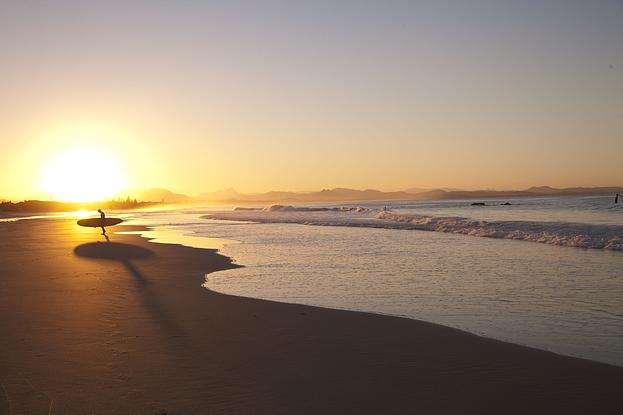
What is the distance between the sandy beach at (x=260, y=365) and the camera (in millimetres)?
5250

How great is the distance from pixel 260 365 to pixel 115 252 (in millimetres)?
16736

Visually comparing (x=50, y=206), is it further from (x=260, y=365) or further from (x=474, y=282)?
(x=260, y=365)

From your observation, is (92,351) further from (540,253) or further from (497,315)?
(540,253)

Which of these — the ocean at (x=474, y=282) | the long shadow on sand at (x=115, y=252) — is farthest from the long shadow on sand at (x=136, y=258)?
the ocean at (x=474, y=282)

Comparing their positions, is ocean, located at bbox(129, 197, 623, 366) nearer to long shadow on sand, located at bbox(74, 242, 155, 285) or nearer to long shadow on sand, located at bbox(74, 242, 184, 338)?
long shadow on sand, located at bbox(74, 242, 184, 338)

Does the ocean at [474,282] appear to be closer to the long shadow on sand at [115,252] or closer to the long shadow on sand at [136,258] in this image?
the long shadow on sand at [136,258]

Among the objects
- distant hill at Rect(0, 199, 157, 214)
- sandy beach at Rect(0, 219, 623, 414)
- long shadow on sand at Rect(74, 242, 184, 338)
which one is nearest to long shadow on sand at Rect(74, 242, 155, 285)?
long shadow on sand at Rect(74, 242, 184, 338)

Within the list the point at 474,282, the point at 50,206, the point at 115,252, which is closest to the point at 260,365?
the point at 474,282

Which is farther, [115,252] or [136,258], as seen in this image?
[115,252]

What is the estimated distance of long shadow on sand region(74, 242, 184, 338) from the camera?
870 cm

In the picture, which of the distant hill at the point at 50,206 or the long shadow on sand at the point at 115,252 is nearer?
the long shadow on sand at the point at 115,252

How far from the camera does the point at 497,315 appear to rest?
30.9 feet

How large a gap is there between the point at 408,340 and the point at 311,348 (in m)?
1.51

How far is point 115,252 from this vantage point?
21359mm
